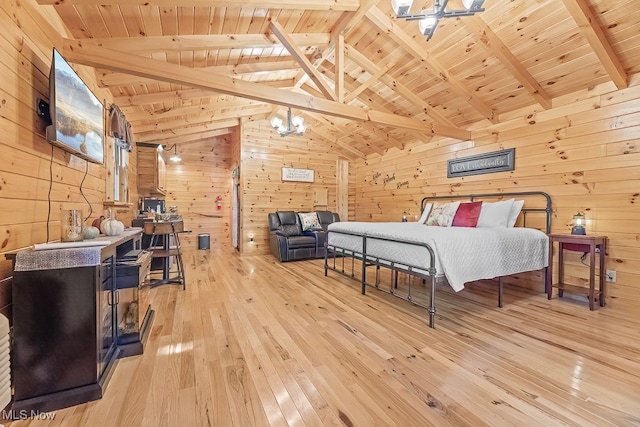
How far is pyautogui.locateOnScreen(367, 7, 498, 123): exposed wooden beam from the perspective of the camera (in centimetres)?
301

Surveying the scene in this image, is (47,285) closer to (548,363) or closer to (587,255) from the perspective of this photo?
(548,363)

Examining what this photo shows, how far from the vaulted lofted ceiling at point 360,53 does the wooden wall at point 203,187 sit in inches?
105

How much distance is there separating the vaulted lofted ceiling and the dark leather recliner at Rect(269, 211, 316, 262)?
2.77 metres

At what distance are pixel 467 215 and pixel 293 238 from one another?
3245 mm

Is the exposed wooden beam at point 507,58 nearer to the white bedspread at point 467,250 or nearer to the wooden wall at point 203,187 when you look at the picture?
the white bedspread at point 467,250

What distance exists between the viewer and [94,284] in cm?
148

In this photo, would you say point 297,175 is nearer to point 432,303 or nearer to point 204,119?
point 204,119

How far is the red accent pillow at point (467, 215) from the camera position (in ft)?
11.6

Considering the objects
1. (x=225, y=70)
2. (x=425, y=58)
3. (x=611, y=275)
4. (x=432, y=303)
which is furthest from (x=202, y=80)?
(x=611, y=275)

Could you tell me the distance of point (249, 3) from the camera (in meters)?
2.27

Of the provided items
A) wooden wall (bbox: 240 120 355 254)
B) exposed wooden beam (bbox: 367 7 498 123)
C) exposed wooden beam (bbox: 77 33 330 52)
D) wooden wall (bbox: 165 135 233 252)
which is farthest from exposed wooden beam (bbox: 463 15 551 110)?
wooden wall (bbox: 165 135 233 252)

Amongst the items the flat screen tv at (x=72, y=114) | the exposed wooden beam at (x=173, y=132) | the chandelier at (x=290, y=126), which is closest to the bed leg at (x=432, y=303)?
the flat screen tv at (x=72, y=114)

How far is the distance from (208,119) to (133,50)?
9.64 feet

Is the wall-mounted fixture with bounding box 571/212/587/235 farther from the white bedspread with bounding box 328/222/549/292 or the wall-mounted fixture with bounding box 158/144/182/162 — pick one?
the wall-mounted fixture with bounding box 158/144/182/162
